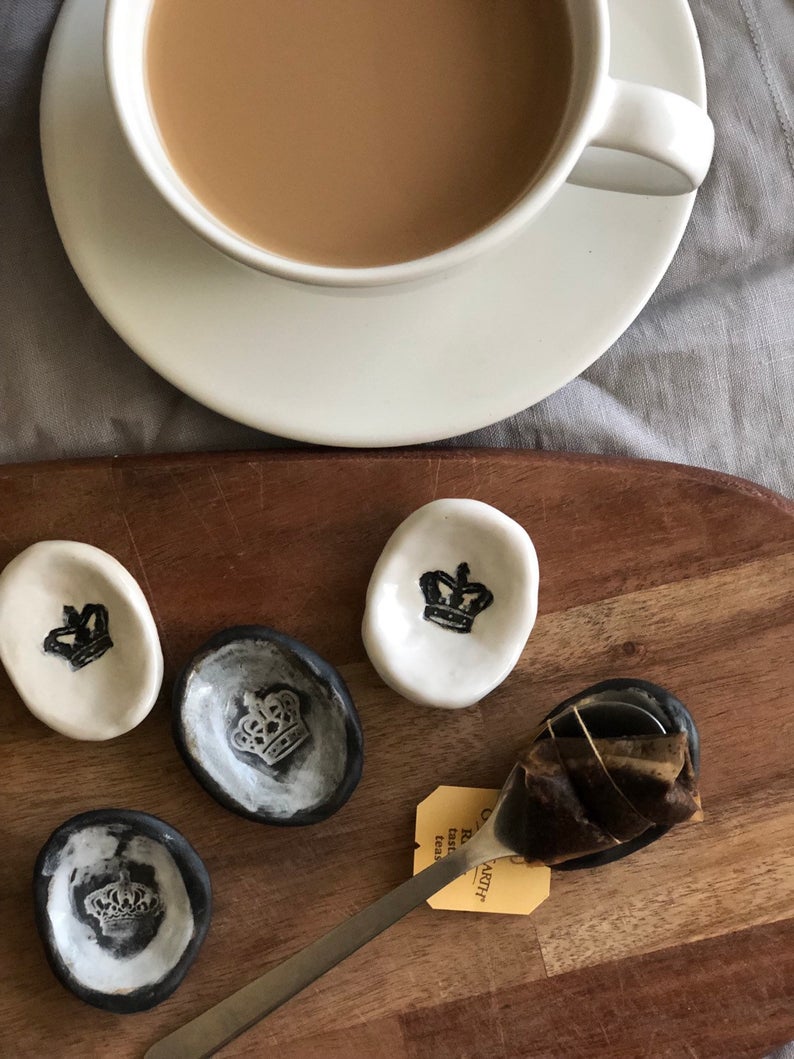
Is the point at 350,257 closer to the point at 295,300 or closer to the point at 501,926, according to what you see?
the point at 295,300

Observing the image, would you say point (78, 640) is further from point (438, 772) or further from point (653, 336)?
point (653, 336)

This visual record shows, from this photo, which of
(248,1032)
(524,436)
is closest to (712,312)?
(524,436)

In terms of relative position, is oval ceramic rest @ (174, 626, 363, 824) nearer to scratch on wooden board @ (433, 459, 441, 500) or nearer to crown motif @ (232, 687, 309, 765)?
crown motif @ (232, 687, 309, 765)

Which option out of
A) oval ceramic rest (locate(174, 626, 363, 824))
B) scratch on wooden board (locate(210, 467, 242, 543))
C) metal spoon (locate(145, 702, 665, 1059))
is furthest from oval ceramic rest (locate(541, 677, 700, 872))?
scratch on wooden board (locate(210, 467, 242, 543))

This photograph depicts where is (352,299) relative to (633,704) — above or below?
above

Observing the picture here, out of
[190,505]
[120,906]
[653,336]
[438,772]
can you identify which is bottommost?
[120,906]

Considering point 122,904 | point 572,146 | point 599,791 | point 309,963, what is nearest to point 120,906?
point 122,904

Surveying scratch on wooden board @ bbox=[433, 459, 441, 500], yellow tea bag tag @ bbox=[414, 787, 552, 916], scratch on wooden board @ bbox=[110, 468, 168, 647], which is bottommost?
yellow tea bag tag @ bbox=[414, 787, 552, 916]
